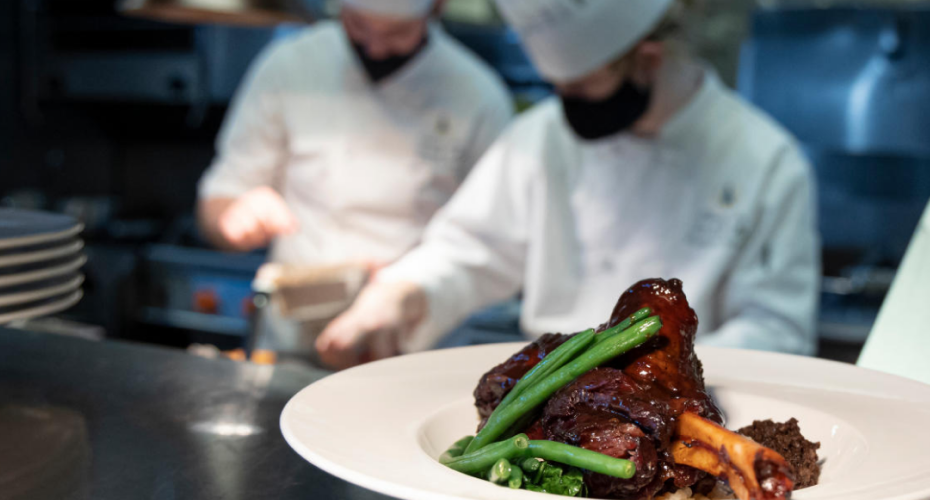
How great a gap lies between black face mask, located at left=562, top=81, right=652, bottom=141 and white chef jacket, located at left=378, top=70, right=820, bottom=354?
0.07 meters

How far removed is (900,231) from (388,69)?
278 centimetres

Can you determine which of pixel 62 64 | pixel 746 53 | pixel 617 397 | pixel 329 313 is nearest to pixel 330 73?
pixel 329 313

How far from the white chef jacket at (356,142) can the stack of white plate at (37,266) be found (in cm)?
202

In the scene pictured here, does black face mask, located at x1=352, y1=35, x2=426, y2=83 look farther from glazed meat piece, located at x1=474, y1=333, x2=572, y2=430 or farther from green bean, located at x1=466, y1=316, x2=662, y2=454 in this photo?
green bean, located at x1=466, y1=316, x2=662, y2=454

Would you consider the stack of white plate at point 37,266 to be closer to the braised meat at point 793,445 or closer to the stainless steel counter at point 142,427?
the stainless steel counter at point 142,427

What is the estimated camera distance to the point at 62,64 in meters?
5.66

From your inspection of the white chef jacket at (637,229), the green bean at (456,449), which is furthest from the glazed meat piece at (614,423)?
the white chef jacket at (637,229)

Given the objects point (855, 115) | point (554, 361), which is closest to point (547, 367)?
point (554, 361)

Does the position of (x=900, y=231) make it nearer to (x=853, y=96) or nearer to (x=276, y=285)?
(x=853, y=96)

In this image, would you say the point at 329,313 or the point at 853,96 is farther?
the point at 853,96

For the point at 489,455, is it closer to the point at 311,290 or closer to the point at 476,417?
the point at 476,417

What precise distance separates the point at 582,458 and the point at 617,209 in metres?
1.85

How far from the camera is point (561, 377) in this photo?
2.92ft

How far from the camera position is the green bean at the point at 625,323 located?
906 millimetres
